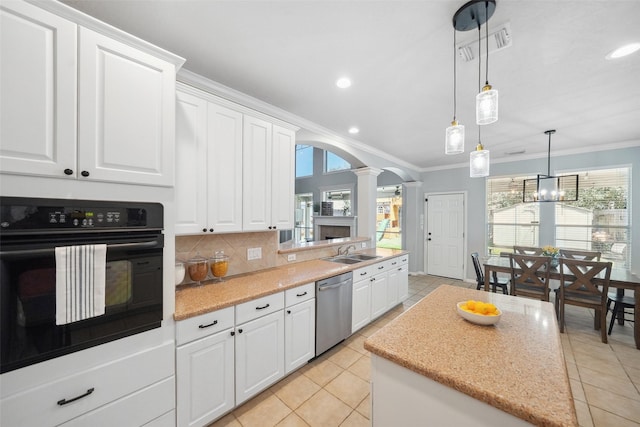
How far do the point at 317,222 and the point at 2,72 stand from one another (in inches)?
258

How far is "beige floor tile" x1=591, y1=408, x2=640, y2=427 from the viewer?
5.68 feet

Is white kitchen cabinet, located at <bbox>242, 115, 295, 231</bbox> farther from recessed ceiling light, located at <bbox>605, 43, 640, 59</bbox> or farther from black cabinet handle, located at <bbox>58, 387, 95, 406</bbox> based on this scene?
recessed ceiling light, located at <bbox>605, 43, 640, 59</bbox>

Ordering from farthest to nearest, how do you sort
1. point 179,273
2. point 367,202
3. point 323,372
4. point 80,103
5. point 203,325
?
point 367,202 < point 323,372 < point 179,273 < point 203,325 < point 80,103

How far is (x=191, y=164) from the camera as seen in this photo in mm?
1800

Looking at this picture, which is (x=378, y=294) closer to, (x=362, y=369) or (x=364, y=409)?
(x=362, y=369)

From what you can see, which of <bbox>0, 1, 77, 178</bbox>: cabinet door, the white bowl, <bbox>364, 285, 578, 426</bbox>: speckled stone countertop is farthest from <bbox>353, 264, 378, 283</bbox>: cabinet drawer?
<bbox>0, 1, 77, 178</bbox>: cabinet door

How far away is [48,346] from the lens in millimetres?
1078

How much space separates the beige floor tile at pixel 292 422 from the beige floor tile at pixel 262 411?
0.10 ft

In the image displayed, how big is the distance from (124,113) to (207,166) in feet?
2.14

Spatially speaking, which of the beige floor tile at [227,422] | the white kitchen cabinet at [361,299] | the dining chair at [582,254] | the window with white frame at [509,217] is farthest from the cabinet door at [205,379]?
the window with white frame at [509,217]

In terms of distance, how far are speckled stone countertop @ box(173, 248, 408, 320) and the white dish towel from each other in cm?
42

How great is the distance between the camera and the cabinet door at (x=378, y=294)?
318 cm

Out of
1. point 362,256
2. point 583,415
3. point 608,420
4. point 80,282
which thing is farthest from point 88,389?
point 608,420

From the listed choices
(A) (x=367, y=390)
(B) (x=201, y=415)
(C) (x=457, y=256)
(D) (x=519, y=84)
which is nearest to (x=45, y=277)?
(B) (x=201, y=415)
